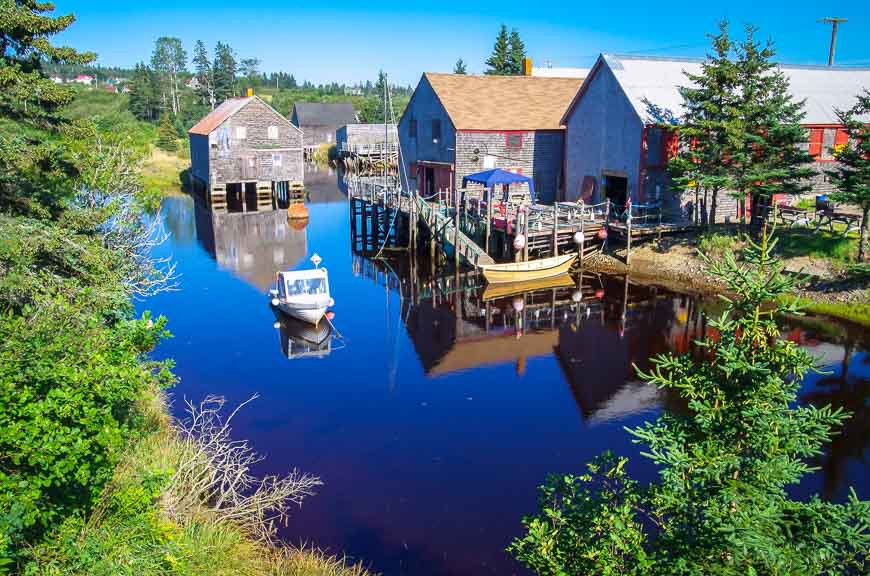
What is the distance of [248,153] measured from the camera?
5356 centimetres

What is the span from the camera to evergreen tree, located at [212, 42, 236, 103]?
111188 mm

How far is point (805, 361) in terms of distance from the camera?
675 centimetres

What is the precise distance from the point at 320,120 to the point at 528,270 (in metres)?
69.8

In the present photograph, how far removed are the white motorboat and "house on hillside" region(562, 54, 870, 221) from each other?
16.2 metres

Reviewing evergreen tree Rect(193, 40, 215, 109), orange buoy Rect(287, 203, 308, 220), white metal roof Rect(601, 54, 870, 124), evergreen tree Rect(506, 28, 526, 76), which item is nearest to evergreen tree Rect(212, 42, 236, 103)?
evergreen tree Rect(193, 40, 215, 109)

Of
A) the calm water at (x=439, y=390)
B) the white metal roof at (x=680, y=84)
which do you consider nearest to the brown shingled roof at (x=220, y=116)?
the calm water at (x=439, y=390)

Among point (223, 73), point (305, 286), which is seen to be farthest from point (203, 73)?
point (305, 286)

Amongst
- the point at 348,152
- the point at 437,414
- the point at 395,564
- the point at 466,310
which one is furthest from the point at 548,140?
the point at 348,152

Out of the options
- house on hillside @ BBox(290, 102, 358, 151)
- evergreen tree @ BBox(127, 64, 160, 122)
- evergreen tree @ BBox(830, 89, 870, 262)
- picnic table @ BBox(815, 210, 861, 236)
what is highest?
evergreen tree @ BBox(127, 64, 160, 122)

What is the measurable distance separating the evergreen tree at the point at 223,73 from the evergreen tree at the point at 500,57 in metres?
50.4

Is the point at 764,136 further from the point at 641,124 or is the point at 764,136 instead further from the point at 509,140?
the point at 509,140

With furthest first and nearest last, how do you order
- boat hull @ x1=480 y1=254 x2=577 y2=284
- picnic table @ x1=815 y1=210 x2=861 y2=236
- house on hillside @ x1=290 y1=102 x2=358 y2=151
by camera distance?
house on hillside @ x1=290 y1=102 x2=358 y2=151 < boat hull @ x1=480 y1=254 x2=577 y2=284 < picnic table @ x1=815 y1=210 x2=861 y2=236

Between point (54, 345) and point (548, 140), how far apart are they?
113 ft

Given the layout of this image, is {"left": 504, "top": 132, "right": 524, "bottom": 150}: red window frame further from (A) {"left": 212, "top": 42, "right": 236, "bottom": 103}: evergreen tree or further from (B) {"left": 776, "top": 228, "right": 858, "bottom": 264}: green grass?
(A) {"left": 212, "top": 42, "right": 236, "bottom": 103}: evergreen tree
